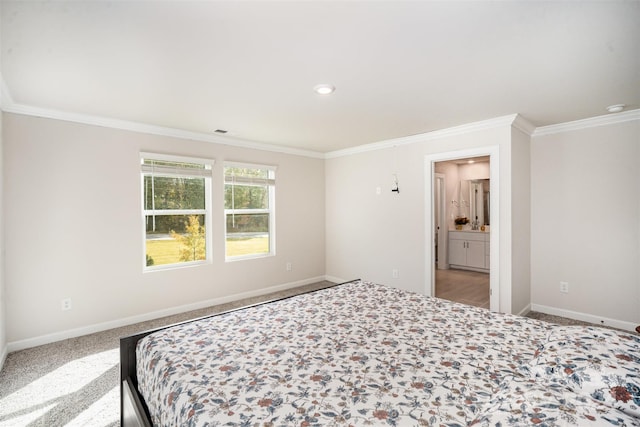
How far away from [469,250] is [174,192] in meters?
5.62

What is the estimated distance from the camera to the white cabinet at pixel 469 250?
632cm

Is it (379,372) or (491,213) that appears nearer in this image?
(379,372)

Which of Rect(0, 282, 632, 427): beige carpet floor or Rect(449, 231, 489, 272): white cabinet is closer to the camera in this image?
Rect(0, 282, 632, 427): beige carpet floor

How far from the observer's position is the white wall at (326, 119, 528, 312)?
12.0 feet

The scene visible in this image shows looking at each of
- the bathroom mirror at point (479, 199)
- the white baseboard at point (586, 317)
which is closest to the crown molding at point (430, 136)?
the white baseboard at point (586, 317)

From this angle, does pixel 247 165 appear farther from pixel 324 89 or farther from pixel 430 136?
pixel 430 136

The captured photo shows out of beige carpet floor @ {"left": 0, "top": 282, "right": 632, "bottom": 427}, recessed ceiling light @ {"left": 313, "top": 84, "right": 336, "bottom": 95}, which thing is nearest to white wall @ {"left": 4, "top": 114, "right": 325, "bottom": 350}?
beige carpet floor @ {"left": 0, "top": 282, "right": 632, "bottom": 427}

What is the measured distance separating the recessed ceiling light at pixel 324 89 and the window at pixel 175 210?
2208 millimetres

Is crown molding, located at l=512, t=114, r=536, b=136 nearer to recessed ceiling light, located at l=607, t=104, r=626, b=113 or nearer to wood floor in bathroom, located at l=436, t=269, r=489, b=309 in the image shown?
recessed ceiling light, located at l=607, t=104, r=626, b=113

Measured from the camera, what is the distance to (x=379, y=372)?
1447 mm

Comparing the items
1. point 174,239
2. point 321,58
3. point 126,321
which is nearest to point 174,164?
point 174,239

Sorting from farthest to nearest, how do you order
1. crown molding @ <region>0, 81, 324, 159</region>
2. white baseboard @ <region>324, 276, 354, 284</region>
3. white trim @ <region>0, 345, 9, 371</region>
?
white baseboard @ <region>324, 276, 354, 284</region>, crown molding @ <region>0, 81, 324, 159</region>, white trim @ <region>0, 345, 9, 371</region>

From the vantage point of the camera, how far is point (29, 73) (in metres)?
2.36

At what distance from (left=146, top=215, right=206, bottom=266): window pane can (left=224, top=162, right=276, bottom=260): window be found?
1.33 ft
